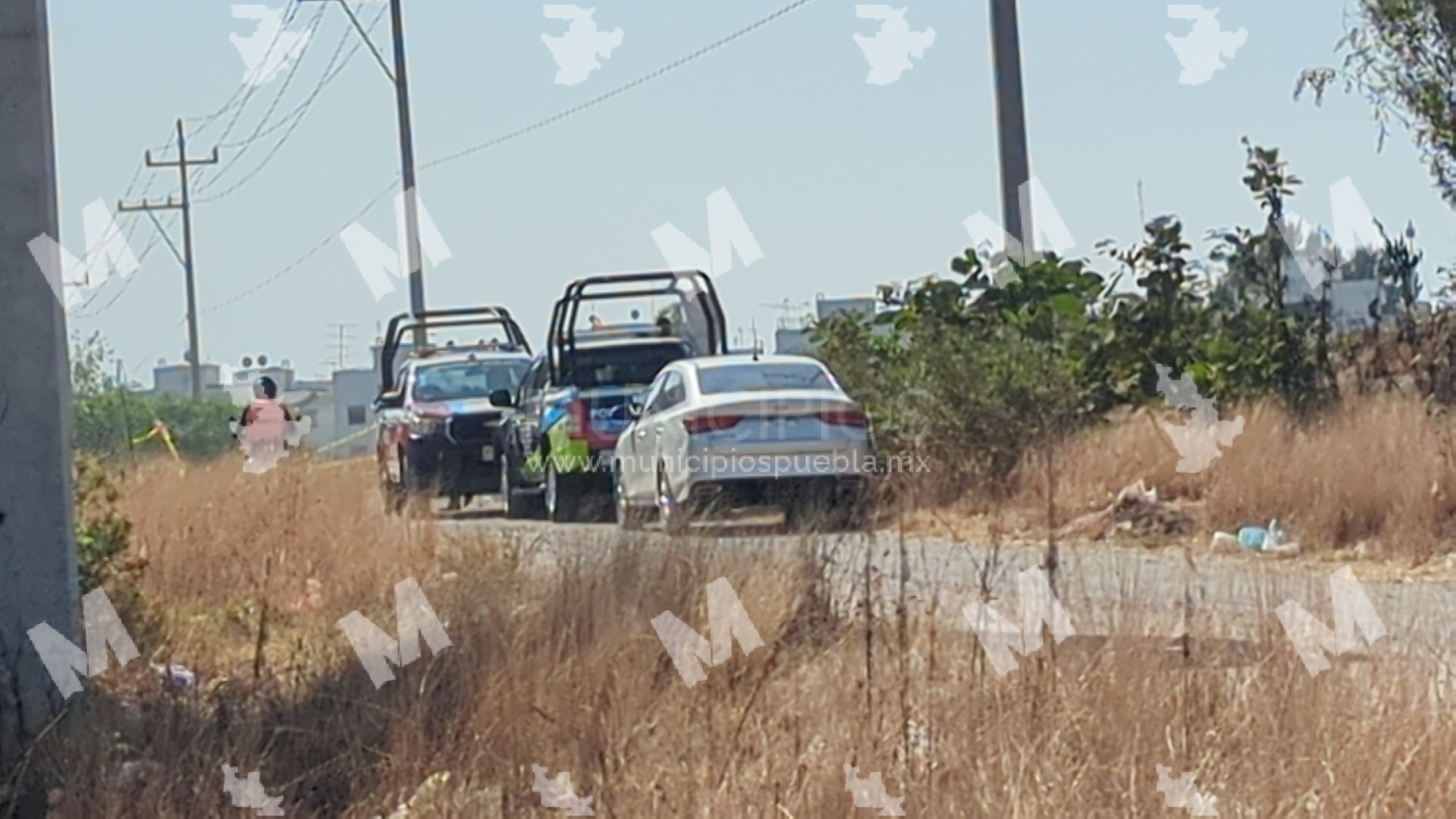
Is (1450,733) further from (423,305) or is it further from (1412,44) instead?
(423,305)

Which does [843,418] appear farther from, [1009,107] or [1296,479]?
[1009,107]

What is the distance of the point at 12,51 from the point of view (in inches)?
310

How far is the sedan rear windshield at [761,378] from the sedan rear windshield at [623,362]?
9.08 feet

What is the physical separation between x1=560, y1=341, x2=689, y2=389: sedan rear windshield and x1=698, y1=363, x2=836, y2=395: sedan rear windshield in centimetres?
277

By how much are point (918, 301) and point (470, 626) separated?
13.7 m

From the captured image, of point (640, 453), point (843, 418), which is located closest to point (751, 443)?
point (843, 418)

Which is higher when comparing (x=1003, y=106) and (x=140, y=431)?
(x=1003, y=106)

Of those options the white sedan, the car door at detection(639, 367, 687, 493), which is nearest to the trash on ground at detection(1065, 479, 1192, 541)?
the white sedan

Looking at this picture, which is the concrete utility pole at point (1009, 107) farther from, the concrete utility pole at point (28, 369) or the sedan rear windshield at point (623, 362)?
the concrete utility pole at point (28, 369)

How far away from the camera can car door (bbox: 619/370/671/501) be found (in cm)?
1733

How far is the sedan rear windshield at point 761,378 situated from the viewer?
55.4 feet

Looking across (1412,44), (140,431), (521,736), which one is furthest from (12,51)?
(140,431)

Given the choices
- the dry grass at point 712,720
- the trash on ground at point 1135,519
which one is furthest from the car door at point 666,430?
the dry grass at point 712,720

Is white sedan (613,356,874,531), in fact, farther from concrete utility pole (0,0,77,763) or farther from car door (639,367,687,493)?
concrete utility pole (0,0,77,763)
